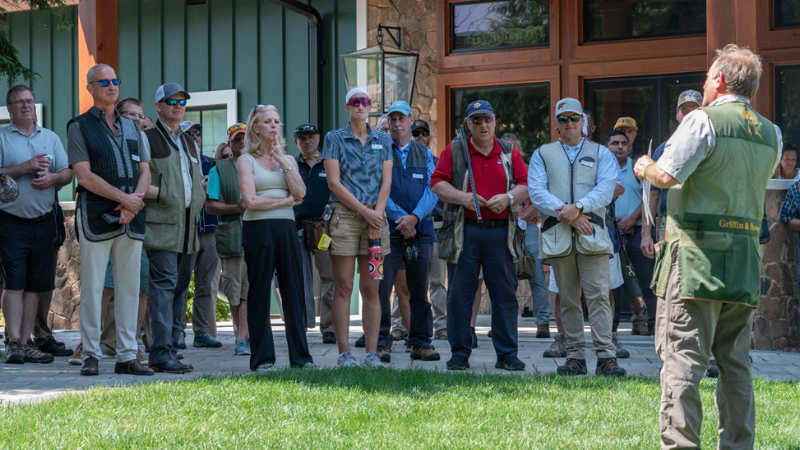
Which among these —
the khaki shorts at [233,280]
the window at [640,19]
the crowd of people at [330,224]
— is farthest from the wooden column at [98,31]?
the window at [640,19]

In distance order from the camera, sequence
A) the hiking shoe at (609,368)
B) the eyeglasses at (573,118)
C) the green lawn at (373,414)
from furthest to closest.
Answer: the eyeglasses at (573,118)
the hiking shoe at (609,368)
the green lawn at (373,414)

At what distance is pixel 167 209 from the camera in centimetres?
700

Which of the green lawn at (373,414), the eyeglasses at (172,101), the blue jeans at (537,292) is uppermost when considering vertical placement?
the eyeglasses at (172,101)

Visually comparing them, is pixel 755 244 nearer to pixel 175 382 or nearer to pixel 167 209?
pixel 175 382

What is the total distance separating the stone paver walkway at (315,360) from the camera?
20.8 feet

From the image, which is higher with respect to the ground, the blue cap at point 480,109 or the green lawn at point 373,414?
the blue cap at point 480,109

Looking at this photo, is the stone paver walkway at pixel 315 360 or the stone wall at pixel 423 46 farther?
the stone wall at pixel 423 46

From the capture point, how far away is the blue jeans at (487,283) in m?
7.02

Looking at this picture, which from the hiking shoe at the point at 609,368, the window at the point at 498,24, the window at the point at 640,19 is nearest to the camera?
the hiking shoe at the point at 609,368

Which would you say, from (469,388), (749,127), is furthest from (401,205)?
(749,127)

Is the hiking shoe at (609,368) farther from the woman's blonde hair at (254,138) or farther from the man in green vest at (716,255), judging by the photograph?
the woman's blonde hair at (254,138)

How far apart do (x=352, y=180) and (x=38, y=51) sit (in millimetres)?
9293

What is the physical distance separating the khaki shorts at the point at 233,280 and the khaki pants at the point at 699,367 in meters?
5.13

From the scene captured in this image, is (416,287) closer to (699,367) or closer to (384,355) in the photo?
(384,355)
